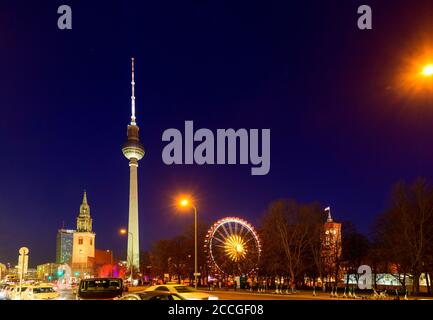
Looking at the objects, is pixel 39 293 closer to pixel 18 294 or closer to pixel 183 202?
pixel 18 294

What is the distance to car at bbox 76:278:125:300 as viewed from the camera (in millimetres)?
27859

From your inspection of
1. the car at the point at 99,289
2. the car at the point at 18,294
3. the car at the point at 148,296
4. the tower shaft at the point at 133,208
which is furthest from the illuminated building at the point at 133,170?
the car at the point at 148,296

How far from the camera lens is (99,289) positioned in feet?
94.4

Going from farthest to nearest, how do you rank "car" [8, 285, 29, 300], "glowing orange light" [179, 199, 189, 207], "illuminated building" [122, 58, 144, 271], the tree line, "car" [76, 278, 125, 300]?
"illuminated building" [122, 58, 144, 271] → the tree line → "glowing orange light" [179, 199, 189, 207] → "car" [8, 285, 29, 300] → "car" [76, 278, 125, 300]

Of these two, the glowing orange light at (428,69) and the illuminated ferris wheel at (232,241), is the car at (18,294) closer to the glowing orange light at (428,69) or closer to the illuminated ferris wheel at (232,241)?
the glowing orange light at (428,69)

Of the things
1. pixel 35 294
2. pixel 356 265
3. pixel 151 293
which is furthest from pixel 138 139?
pixel 151 293

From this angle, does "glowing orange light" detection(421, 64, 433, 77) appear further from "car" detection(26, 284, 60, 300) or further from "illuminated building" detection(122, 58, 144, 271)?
"illuminated building" detection(122, 58, 144, 271)

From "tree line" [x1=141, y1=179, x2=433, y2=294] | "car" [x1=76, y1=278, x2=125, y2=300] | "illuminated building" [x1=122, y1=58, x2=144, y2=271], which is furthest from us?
"illuminated building" [x1=122, y1=58, x2=144, y2=271]

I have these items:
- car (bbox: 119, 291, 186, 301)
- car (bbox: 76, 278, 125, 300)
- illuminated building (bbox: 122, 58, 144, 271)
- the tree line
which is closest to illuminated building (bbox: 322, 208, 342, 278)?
the tree line

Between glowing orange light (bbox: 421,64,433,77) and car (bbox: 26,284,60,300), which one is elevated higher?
glowing orange light (bbox: 421,64,433,77)

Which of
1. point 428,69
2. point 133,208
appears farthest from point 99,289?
point 133,208

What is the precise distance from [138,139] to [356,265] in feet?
388

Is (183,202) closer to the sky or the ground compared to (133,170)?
closer to the ground
